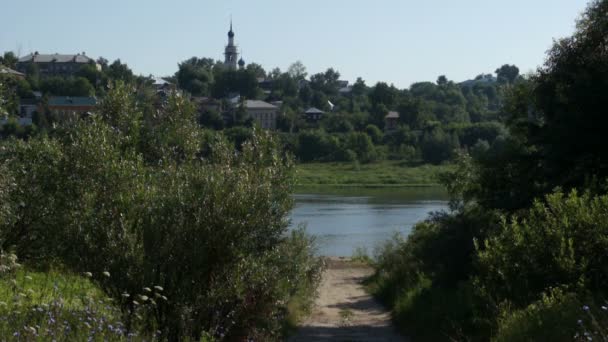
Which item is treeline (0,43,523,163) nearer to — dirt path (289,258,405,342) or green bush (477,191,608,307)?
dirt path (289,258,405,342)

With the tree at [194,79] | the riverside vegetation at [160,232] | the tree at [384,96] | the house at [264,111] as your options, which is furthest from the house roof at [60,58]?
the riverside vegetation at [160,232]

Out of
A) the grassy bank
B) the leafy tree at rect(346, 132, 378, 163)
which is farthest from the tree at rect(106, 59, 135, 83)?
the leafy tree at rect(346, 132, 378, 163)

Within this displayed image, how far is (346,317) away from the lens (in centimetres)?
1933

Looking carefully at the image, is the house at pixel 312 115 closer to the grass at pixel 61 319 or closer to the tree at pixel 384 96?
the tree at pixel 384 96

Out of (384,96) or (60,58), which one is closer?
(384,96)

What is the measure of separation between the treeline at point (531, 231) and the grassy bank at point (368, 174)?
177ft

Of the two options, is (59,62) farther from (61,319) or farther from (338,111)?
(61,319)

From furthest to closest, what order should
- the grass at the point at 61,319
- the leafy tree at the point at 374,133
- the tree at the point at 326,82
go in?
1. the tree at the point at 326,82
2. the leafy tree at the point at 374,133
3. the grass at the point at 61,319

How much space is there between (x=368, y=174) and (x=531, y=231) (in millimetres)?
73281

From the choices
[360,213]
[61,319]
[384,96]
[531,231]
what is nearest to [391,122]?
[384,96]

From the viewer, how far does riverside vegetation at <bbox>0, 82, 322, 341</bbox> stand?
33.4 ft

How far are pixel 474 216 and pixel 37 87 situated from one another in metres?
72.0

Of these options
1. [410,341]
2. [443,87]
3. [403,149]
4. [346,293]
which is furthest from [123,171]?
[443,87]

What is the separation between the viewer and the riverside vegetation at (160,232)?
1020cm
